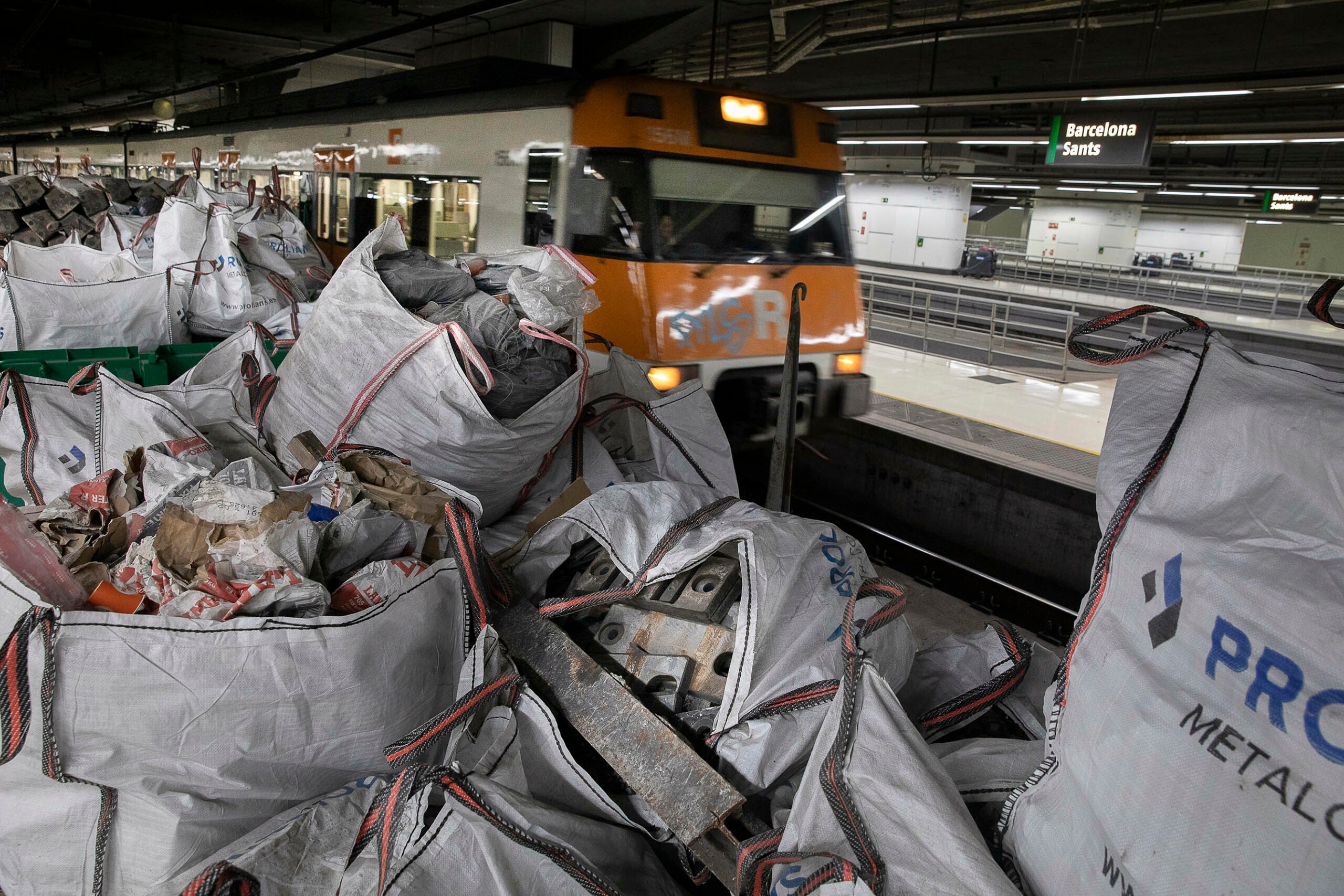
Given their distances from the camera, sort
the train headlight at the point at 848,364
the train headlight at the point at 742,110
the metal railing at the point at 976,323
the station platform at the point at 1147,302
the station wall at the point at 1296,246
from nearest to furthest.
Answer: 1. the train headlight at the point at 742,110
2. the train headlight at the point at 848,364
3. the metal railing at the point at 976,323
4. the station platform at the point at 1147,302
5. the station wall at the point at 1296,246

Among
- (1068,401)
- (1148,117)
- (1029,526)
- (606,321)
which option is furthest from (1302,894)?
(1148,117)

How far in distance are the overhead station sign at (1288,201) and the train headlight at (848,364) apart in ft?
55.4

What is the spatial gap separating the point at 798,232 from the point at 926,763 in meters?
4.50

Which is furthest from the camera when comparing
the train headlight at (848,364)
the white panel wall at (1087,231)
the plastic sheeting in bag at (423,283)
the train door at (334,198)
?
the white panel wall at (1087,231)

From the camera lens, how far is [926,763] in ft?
4.19

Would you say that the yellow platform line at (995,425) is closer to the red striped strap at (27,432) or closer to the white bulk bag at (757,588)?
the white bulk bag at (757,588)

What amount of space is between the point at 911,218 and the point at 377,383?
2407 centimetres

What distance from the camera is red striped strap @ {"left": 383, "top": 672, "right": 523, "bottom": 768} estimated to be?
4.50 ft

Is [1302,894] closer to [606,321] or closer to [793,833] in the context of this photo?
[793,833]

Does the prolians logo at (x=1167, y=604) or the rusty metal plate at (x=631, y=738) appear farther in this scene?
the rusty metal plate at (x=631, y=738)

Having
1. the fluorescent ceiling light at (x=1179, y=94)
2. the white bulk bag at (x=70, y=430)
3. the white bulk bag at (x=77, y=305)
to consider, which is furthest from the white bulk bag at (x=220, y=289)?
the fluorescent ceiling light at (x=1179, y=94)

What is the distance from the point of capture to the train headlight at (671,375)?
477 cm

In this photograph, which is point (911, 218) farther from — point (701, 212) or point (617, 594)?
point (617, 594)

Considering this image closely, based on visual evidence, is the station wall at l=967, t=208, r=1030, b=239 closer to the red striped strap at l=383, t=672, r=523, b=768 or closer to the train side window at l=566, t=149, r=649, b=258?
the train side window at l=566, t=149, r=649, b=258
